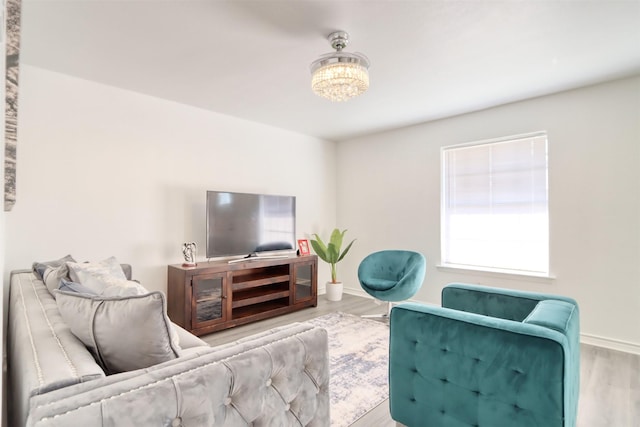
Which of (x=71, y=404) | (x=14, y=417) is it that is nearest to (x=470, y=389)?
(x=71, y=404)

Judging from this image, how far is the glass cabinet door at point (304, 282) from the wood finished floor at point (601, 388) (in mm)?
623

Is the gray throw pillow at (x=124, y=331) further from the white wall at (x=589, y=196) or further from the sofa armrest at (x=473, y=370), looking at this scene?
the white wall at (x=589, y=196)

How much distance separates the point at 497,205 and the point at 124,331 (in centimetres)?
393

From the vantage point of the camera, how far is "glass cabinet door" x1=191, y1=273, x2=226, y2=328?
10.8 ft

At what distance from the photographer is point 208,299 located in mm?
3416

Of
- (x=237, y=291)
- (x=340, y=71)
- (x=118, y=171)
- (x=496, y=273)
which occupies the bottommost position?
(x=237, y=291)

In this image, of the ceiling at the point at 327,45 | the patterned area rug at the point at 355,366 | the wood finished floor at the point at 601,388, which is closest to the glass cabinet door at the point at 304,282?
the patterned area rug at the point at 355,366

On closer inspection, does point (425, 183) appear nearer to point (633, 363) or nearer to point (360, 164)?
point (360, 164)

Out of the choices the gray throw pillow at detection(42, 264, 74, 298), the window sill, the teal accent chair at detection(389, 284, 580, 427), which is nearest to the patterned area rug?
the teal accent chair at detection(389, 284, 580, 427)

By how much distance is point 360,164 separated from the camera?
17.0 ft

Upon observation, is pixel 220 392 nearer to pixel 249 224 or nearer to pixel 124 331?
pixel 124 331

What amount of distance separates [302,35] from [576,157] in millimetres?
2949

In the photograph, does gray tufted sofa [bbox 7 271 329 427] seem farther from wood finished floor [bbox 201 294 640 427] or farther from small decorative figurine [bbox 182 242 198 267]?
small decorative figurine [bbox 182 242 198 267]

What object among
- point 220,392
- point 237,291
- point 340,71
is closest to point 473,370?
point 220,392
